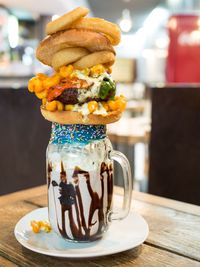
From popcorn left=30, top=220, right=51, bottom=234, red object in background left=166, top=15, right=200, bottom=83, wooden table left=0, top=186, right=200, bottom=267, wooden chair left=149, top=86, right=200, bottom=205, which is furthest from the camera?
red object in background left=166, top=15, right=200, bottom=83

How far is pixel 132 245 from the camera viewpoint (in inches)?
27.5

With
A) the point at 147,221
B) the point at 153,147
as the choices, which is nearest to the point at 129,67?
the point at 153,147

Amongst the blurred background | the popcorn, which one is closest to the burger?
the popcorn

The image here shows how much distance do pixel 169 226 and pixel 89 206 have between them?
0.23 meters

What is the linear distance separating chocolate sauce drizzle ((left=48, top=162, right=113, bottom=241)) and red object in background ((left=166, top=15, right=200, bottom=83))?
3.92 meters

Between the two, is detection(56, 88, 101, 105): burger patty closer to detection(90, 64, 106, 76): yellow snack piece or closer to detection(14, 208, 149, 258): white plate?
detection(90, 64, 106, 76): yellow snack piece

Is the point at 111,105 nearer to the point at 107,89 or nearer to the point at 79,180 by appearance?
the point at 107,89

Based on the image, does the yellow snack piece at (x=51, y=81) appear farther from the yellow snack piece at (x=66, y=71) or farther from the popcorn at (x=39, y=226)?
the popcorn at (x=39, y=226)

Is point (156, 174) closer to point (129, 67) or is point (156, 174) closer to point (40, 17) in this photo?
point (40, 17)

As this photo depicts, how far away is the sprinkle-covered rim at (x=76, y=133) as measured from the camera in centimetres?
69

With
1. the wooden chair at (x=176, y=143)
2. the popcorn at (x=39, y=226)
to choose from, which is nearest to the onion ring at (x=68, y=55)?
the popcorn at (x=39, y=226)

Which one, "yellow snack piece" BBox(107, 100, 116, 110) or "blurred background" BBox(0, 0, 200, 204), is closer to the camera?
"yellow snack piece" BBox(107, 100, 116, 110)

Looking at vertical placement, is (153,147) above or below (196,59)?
below

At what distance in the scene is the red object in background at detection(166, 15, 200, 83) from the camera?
446 centimetres
